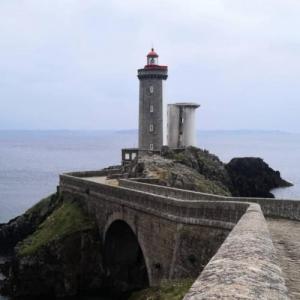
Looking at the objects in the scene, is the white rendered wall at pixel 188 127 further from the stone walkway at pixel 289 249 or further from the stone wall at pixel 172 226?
the stone walkway at pixel 289 249

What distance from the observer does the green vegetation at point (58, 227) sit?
3800 cm

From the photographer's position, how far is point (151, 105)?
58.2m

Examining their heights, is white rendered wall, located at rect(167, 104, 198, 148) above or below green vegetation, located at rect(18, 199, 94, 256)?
above

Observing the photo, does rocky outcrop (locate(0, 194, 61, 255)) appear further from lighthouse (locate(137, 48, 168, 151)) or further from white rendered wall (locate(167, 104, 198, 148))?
white rendered wall (locate(167, 104, 198, 148))

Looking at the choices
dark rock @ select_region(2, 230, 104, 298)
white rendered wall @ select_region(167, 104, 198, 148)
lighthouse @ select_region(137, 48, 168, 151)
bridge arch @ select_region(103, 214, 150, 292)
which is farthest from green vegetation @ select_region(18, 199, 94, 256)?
white rendered wall @ select_region(167, 104, 198, 148)

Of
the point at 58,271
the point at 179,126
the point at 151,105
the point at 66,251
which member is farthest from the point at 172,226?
the point at 179,126

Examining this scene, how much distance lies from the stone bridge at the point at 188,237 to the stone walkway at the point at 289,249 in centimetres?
67

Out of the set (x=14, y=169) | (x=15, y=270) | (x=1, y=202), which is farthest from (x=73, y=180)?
(x=14, y=169)

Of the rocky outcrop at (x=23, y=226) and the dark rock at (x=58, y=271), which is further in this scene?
the rocky outcrop at (x=23, y=226)

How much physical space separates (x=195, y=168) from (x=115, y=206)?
2142cm

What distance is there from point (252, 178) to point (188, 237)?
68.3 metres

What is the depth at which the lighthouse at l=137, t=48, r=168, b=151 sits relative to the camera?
58.2 metres

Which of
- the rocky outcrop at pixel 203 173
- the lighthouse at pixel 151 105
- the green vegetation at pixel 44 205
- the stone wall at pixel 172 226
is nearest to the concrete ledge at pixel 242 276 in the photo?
the stone wall at pixel 172 226

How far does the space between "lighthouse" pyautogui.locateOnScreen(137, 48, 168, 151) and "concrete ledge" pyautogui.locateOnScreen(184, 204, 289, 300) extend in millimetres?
49177
